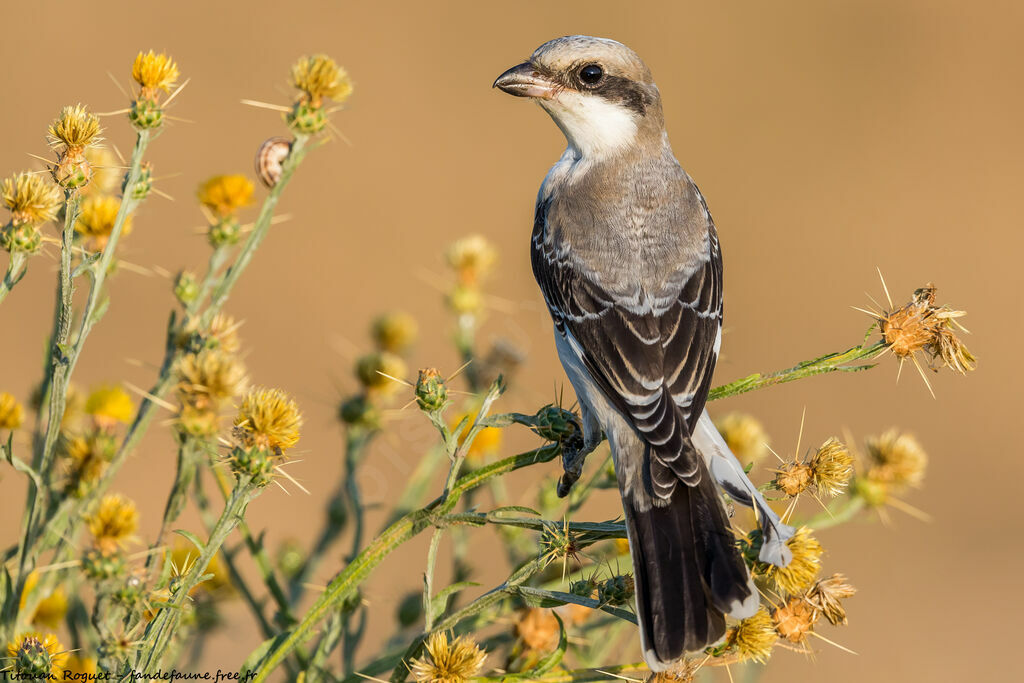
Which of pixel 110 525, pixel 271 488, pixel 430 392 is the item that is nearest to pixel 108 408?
pixel 110 525

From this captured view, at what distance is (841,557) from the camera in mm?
10516

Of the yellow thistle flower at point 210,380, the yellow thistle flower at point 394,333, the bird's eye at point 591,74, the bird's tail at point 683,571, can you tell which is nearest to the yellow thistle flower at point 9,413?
the yellow thistle flower at point 210,380

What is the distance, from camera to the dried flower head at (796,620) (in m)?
2.53

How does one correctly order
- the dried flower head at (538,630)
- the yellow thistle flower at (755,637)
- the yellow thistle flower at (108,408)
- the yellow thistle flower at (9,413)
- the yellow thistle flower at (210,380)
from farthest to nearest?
the yellow thistle flower at (108,408) → the yellow thistle flower at (9,413) → the dried flower head at (538,630) → the yellow thistle flower at (210,380) → the yellow thistle flower at (755,637)

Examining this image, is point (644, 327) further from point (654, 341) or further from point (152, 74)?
point (152, 74)

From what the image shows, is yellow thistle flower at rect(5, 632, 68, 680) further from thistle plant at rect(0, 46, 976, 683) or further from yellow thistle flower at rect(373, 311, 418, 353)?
yellow thistle flower at rect(373, 311, 418, 353)

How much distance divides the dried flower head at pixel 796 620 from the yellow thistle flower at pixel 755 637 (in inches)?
1.0

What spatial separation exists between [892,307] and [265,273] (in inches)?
425

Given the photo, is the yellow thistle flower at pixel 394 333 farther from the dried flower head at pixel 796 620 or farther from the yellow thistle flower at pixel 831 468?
the dried flower head at pixel 796 620

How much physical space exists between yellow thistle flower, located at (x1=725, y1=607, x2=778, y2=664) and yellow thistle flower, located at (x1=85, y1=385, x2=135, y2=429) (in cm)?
210

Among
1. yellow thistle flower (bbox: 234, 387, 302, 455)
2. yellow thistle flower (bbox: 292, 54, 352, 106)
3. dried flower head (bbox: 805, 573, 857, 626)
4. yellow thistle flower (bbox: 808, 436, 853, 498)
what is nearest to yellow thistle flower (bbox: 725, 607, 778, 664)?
dried flower head (bbox: 805, 573, 857, 626)

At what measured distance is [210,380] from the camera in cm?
264

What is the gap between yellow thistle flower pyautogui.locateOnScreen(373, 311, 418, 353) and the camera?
4504 mm

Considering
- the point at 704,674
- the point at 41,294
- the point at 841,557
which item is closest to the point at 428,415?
the point at 704,674
